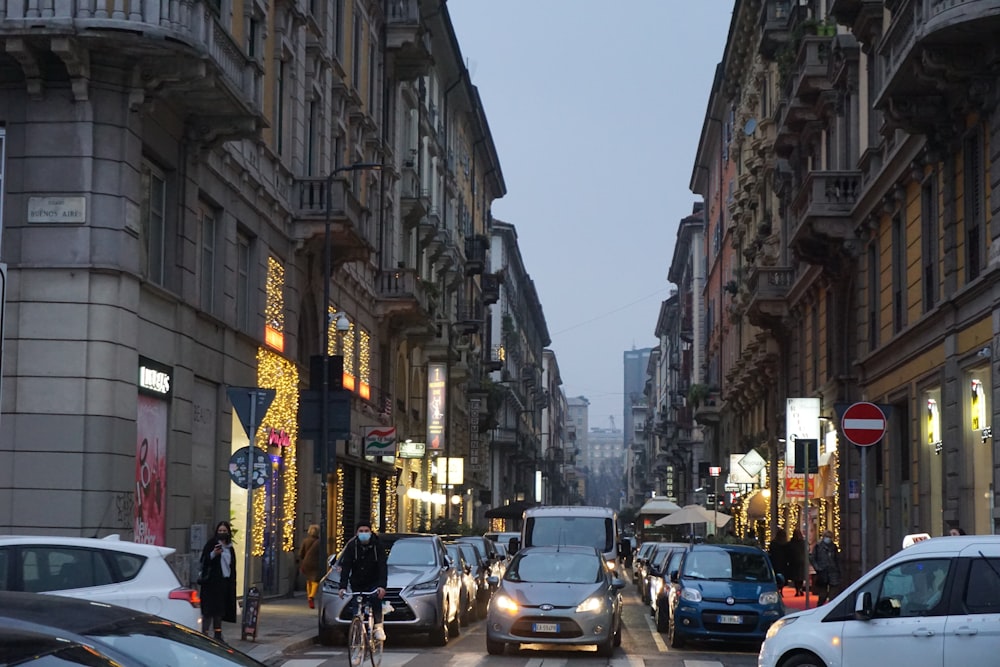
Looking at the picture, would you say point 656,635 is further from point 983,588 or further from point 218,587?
point 983,588

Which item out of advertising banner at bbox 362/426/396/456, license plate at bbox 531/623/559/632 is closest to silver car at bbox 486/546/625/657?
license plate at bbox 531/623/559/632

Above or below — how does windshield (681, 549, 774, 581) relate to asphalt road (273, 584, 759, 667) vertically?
above

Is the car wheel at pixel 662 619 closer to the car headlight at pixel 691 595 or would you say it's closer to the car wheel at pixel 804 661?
the car headlight at pixel 691 595

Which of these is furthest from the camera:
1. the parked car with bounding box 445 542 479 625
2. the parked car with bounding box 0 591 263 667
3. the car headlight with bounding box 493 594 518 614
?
the parked car with bounding box 445 542 479 625

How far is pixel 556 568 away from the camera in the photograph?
2367 cm

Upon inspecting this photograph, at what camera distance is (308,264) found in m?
38.2

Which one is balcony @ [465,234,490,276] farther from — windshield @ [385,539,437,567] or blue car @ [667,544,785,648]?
blue car @ [667,544,785,648]

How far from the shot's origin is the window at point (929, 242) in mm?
29906

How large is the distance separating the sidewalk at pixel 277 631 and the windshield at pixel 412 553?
170cm

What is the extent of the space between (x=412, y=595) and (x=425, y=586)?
32cm

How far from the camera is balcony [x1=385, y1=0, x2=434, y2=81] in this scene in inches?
1946

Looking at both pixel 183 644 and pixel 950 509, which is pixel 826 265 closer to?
pixel 950 509

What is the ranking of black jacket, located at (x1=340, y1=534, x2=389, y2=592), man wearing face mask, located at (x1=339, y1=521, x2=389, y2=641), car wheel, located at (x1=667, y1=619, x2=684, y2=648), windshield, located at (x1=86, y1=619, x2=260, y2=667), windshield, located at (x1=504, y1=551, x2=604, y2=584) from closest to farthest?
windshield, located at (x1=86, y1=619, x2=260, y2=667), man wearing face mask, located at (x1=339, y1=521, x2=389, y2=641), black jacket, located at (x1=340, y1=534, x2=389, y2=592), windshield, located at (x1=504, y1=551, x2=604, y2=584), car wheel, located at (x1=667, y1=619, x2=684, y2=648)

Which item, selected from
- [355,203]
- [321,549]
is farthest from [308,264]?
[321,549]
